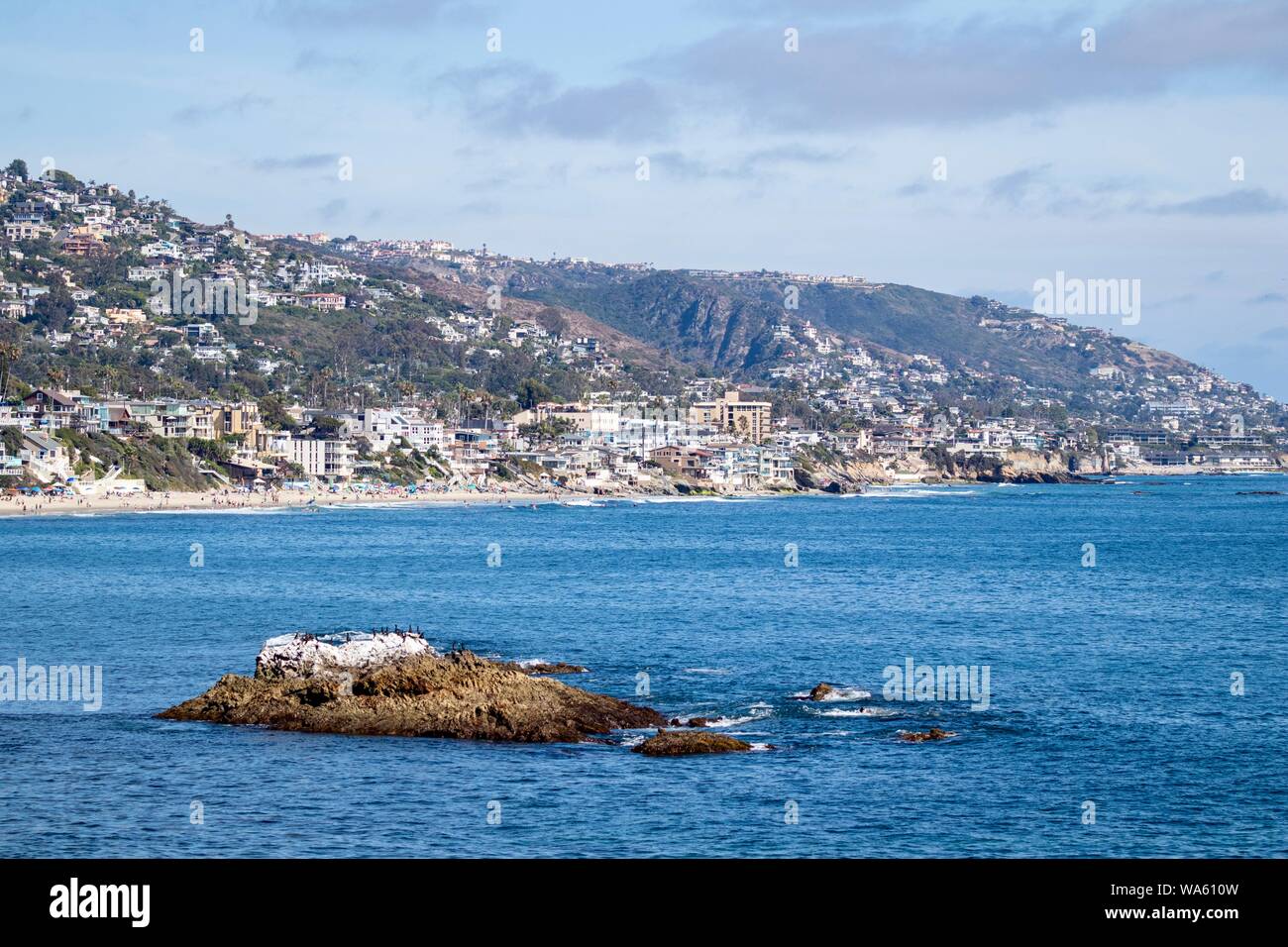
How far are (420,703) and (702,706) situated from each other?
644cm

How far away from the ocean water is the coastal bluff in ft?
2.69

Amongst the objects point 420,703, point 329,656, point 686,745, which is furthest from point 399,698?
point 686,745

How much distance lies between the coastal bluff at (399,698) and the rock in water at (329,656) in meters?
0.02

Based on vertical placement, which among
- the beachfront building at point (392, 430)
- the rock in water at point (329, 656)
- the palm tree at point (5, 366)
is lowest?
the rock in water at point (329, 656)

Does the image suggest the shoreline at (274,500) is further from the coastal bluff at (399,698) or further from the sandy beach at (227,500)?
the coastal bluff at (399,698)

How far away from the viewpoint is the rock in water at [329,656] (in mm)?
31453

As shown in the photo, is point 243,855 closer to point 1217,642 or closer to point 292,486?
point 1217,642

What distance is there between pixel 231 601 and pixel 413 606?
6.79 m

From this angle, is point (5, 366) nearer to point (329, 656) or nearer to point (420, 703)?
point (329, 656)

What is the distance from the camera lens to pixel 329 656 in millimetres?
31609

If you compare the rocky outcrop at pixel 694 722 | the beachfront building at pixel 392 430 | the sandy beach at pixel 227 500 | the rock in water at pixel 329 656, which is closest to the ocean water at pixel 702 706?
the rocky outcrop at pixel 694 722

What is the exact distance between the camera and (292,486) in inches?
5719

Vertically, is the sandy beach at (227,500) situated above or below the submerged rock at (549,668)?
above
